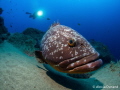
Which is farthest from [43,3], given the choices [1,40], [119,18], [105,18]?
[1,40]

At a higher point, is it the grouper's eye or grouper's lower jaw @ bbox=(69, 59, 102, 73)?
the grouper's eye

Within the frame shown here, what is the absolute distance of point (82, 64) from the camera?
3.07m

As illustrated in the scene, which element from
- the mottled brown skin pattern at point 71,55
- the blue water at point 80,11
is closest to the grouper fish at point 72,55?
the mottled brown skin pattern at point 71,55

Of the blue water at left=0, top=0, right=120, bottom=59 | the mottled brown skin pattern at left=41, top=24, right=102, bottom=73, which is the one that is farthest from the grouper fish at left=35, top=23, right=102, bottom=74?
the blue water at left=0, top=0, right=120, bottom=59

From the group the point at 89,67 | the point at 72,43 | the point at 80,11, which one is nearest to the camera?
the point at 89,67

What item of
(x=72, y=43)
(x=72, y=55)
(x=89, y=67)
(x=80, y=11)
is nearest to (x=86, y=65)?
(x=89, y=67)

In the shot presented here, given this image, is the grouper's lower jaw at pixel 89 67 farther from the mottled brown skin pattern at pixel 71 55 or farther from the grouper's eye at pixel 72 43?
the grouper's eye at pixel 72 43

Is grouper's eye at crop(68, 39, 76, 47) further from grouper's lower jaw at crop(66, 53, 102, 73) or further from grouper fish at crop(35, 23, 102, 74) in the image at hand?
grouper's lower jaw at crop(66, 53, 102, 73)

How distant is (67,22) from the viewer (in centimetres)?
13250

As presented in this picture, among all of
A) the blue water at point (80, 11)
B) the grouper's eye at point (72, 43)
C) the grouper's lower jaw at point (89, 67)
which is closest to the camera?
the grouper's lower jaw at point (89, 67)

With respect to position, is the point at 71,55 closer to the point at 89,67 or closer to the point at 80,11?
the point at 89,67

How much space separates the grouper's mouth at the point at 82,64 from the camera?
2998mm

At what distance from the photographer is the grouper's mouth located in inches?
118

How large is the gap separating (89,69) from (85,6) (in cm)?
13100
